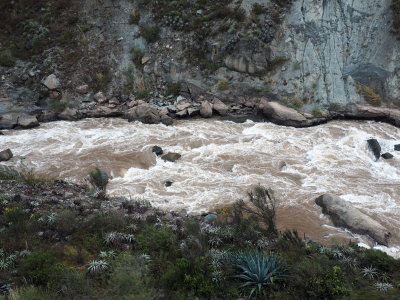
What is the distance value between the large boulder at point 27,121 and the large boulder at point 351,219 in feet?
51.3

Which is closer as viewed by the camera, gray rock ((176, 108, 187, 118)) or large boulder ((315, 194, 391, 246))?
large boulder ((315, 194, 391, 246))

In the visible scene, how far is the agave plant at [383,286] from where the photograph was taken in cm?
541

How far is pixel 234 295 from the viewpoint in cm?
538

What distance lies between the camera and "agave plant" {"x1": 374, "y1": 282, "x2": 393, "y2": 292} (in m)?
5.41

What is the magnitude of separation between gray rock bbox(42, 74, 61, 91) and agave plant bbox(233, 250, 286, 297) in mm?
18881

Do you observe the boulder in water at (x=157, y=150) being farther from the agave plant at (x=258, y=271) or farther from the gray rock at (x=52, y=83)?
the gray rock at (x=52, y=83)

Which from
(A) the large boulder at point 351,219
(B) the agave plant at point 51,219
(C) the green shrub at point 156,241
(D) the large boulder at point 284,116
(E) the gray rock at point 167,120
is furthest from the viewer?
(E) the gray rock at point 167,120

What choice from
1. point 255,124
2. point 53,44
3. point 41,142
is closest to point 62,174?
point 41,142

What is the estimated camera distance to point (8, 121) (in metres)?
17.6

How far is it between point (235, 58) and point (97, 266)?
1749 cm

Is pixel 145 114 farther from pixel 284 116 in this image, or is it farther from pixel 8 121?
pixel 284 116

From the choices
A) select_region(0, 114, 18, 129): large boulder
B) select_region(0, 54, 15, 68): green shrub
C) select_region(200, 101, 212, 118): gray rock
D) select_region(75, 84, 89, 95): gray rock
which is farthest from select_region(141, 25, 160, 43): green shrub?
select_region(0, 114, 18, 129): large boulder

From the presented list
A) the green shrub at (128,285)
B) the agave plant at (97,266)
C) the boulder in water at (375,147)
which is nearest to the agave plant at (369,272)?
the green shrub at (128,285)

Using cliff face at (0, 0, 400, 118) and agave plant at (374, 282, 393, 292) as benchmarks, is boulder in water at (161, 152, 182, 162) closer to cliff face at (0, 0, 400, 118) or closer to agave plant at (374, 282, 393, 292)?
cliff face at (0, 0, 400, 118)
